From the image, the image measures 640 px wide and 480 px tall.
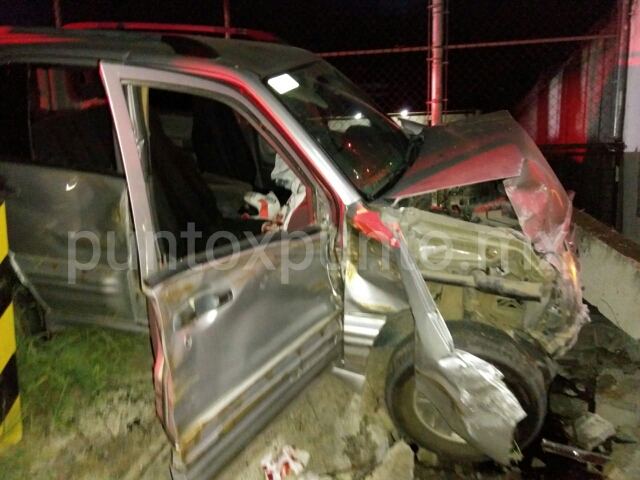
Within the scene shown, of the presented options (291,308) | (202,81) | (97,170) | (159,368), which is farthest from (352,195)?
(97,170)

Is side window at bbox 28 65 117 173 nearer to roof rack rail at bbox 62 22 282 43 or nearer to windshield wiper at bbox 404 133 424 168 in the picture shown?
roof rack rail at bbox 62 22 282 43

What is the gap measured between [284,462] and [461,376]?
969 millimetres

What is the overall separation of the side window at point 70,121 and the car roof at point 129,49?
14 cm

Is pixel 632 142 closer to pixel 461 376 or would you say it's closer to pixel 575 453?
pixel 575 453

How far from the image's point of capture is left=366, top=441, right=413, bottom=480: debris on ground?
260 centimetres

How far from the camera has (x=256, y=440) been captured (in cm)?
239

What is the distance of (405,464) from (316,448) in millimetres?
446

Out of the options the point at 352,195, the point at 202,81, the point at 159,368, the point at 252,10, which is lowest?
the point at 159,368

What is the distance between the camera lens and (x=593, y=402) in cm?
311

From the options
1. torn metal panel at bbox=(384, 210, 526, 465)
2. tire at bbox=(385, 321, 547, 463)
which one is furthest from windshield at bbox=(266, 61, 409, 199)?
tire at bbox=(385, 321, 547, 463)

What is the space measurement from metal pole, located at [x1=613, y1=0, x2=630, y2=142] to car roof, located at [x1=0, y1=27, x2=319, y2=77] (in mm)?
3639

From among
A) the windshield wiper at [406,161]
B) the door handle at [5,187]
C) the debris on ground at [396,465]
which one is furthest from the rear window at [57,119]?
the debris on ground at [396,465]

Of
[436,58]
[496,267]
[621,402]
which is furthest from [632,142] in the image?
[496,267]

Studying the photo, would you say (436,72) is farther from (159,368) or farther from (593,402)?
(159,368)
